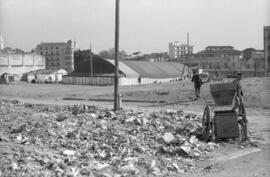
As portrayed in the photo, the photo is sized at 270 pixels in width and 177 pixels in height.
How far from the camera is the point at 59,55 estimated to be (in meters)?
146

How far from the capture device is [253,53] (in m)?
119

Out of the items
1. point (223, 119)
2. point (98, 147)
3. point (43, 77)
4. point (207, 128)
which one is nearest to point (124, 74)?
point (43, 77)

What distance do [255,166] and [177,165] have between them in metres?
1.61

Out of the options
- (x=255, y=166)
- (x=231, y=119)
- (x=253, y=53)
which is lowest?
(x=255, y=166)

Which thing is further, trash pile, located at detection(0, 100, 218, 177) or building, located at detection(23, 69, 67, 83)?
building, located at detection(23, 69, 67, 83)

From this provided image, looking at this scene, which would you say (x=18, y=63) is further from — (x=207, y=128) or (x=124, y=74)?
(x=207, y=128)

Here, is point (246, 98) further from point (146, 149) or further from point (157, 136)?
point (146, 149)

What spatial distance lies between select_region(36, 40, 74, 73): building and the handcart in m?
132

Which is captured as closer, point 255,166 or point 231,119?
point 255,166

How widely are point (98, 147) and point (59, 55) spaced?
13909cm

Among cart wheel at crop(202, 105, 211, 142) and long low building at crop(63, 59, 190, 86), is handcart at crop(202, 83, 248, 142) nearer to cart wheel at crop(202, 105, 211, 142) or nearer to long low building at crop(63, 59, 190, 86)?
cart wheel at crop(202, 105, 211, 142)

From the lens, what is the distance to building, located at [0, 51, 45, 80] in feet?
Answer: 260

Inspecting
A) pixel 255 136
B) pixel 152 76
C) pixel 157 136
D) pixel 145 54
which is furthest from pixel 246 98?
pixel 145 54

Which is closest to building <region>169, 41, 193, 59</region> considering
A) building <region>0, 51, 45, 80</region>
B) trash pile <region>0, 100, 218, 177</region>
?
building <region>0, 51, 45, 80</region>
